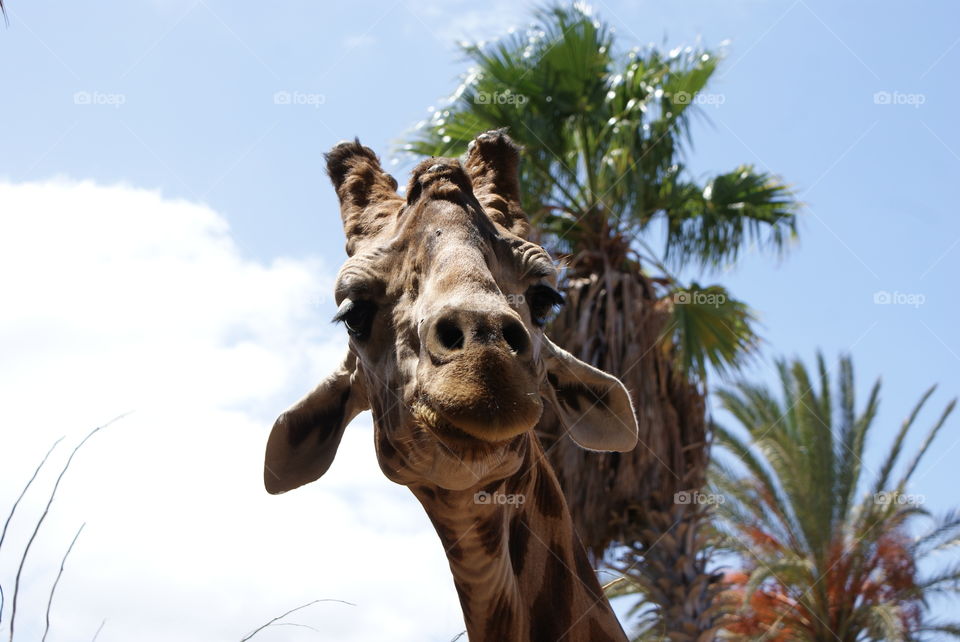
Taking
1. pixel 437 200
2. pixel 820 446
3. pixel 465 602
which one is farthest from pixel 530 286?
pixel 820 446

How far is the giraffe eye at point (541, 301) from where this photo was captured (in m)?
3.48

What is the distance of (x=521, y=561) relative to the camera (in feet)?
12.4

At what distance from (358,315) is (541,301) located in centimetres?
63

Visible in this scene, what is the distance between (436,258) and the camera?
311 cm

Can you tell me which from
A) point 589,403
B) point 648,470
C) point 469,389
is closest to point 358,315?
point 469,389

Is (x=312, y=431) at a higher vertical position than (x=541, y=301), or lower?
lower

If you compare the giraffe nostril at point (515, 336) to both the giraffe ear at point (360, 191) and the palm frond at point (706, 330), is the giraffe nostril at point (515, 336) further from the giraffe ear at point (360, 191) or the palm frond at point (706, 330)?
the palm frond at point (706, 330)

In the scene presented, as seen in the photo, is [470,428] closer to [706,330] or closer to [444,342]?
[444,342]

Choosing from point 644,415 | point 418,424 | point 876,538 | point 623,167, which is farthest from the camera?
point 876,538

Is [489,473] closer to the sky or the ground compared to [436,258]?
closer to the ground

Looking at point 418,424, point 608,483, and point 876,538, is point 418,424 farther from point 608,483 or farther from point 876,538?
point 876,538

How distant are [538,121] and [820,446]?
8.31 meters

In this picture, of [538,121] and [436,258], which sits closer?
[436,258]

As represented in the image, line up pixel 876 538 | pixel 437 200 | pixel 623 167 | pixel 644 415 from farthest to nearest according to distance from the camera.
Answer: pixel 876 538 < pixel 623 167 < pixel 644 415 < pixel 437 200
